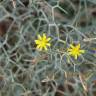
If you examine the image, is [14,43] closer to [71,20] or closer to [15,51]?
[15,51]

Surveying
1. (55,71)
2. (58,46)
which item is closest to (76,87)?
(55,71)

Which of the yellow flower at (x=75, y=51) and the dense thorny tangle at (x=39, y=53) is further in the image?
the dense thorny tangle at (x=39, y=53)

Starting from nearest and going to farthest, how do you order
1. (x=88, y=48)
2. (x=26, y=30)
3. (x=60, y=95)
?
(x=88, y=48) → (x=26, y=30) → (x=60, y=95)

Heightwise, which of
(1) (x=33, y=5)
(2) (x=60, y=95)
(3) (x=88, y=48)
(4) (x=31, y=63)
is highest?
(1) (x=33, y=5)

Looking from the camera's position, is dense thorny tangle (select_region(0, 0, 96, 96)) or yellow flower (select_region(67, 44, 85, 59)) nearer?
yellow flower (select_region(67, 44, 85, 59))

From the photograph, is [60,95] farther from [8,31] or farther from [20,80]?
[8,31]

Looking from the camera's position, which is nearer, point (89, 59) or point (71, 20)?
point (89, 59)

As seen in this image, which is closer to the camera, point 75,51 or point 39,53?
point 75,51

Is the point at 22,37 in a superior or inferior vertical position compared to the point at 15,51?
superior

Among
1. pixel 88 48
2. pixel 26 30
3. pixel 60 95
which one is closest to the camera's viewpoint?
pixel 88 48
